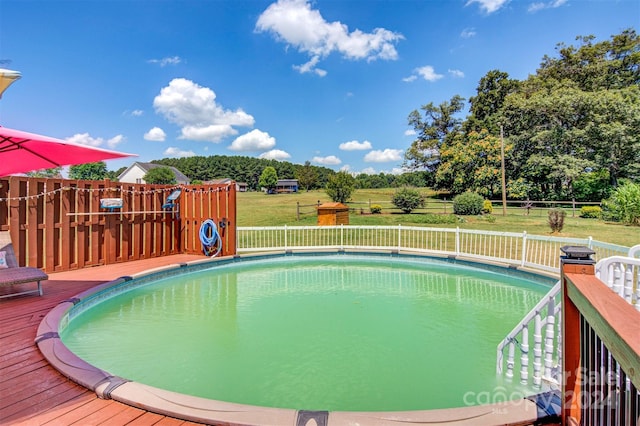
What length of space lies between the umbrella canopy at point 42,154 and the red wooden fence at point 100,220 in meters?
1.74

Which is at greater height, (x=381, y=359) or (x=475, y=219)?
(x=475, y=219)

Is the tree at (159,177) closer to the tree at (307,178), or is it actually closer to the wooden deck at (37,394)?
the tree at (307,178)

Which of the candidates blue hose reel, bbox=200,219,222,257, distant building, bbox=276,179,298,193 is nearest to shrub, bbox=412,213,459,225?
blue hose reel, bbox=200,219,222,257

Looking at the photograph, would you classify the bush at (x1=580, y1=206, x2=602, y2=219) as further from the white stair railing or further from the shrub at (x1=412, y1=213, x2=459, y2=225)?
the white stair railing

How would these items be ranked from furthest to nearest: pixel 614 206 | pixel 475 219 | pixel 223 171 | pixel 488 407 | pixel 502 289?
pixel 223 171
pixel 475 219
pixel 614 206
pixel 502 289
pixel 488 407

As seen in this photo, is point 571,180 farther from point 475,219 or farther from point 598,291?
point 598,291

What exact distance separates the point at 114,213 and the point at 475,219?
1532cm

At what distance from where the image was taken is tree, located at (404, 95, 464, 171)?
1126 inches

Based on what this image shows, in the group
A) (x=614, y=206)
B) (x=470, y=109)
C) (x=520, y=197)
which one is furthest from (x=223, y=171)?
(x=614, y=206)

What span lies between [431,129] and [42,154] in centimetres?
3003

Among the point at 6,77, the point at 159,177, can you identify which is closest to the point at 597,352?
the point at 6,77

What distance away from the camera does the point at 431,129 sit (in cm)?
2977

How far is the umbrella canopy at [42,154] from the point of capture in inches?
134

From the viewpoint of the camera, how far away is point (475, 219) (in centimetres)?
1620
